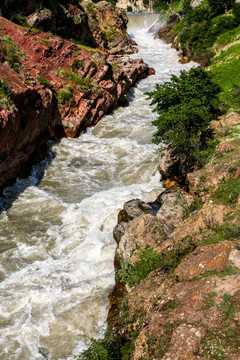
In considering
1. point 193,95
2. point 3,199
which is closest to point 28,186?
point 3,199

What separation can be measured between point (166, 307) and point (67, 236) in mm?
6572

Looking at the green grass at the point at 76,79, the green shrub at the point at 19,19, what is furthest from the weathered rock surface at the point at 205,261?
the green shrub at the point at 19,19

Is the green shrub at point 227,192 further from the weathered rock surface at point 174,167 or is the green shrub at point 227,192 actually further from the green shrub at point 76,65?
the green shrub at point 76,65

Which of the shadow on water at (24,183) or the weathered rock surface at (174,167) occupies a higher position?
the weathered rock surface at (174,167)

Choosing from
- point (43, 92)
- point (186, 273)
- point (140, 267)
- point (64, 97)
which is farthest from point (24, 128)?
point (186, 273)

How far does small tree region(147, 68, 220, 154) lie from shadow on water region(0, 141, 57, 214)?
7.20 metres

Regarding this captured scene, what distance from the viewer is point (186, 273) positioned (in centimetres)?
748

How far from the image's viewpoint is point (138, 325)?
7246 millimetres

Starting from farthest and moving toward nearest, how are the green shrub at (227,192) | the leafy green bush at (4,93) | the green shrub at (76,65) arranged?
1. the green shrub at (76,65)
2. the leafy green bush at (4,93)
3. the green shrub at (227,192)

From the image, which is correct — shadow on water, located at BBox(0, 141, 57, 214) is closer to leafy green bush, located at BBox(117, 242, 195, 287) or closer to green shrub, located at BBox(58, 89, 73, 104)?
green shrub, located at BBox(58, 89, 73, 104)

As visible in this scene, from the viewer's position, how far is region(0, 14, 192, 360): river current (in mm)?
8758

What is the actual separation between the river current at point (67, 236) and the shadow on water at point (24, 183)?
0.18ft

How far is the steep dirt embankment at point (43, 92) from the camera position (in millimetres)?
16141

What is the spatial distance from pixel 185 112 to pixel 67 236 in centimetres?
812
